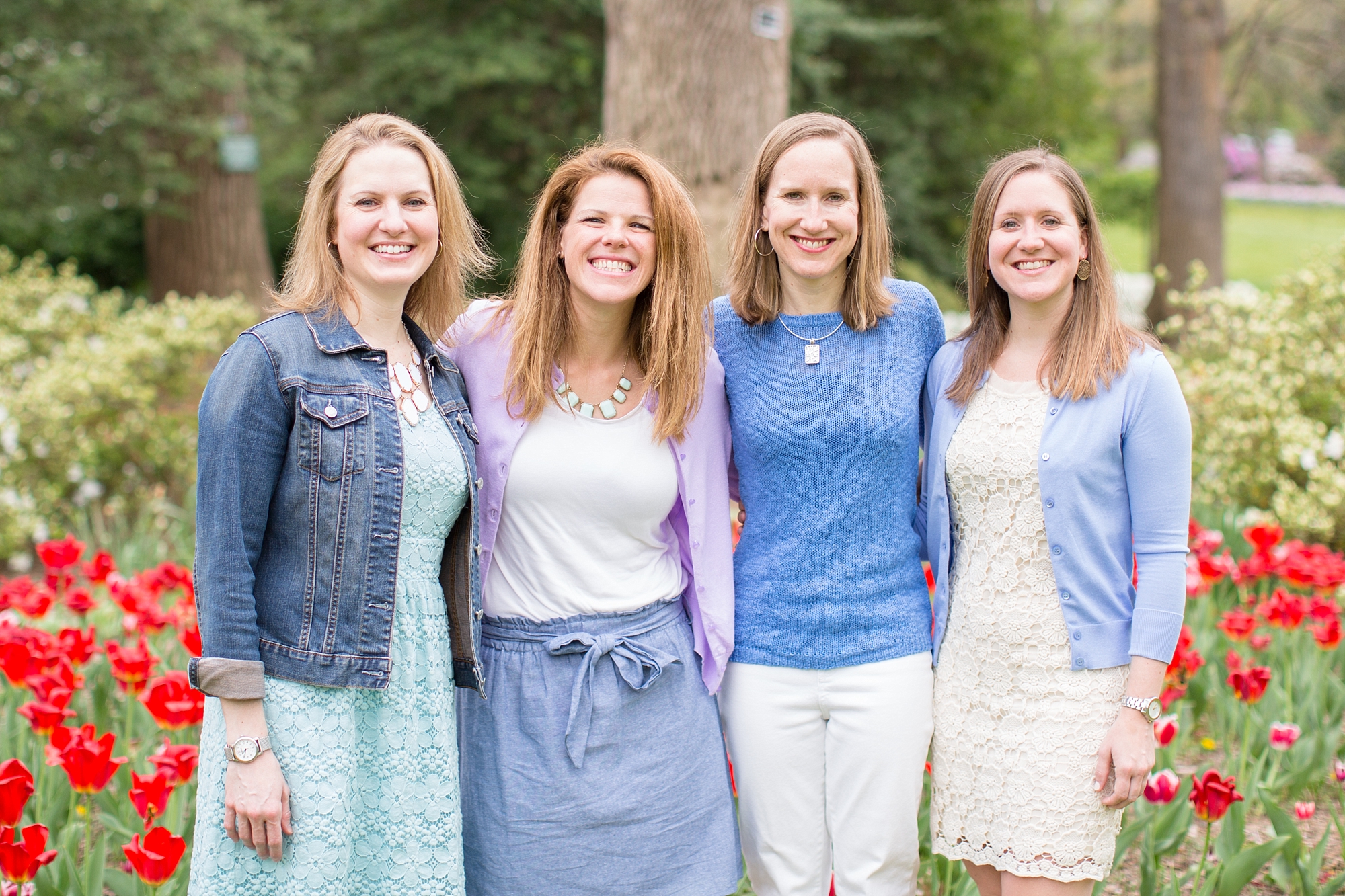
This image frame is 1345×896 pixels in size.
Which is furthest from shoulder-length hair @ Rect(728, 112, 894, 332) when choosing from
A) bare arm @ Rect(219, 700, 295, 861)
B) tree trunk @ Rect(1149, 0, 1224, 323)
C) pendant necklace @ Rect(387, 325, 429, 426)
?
tree trunk @ Rect(1149, 0, 1224, 323)

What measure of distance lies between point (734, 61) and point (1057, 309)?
285cm

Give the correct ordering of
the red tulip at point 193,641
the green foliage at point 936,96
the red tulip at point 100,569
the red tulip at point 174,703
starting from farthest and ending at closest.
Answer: the green foliage at point 936,96
the red tulip at point 100,569
the red tulip at point 193,641
the red tulip at point 174,703

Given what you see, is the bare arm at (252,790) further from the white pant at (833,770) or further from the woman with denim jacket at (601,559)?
the white pant at (833,770)

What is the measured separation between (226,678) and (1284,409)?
4.82 meters

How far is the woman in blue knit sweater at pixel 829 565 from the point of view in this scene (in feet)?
7.70

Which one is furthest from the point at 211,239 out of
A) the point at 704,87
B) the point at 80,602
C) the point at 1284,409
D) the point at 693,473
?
the point at 693,473

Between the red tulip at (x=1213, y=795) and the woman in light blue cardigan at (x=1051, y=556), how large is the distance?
36 cm

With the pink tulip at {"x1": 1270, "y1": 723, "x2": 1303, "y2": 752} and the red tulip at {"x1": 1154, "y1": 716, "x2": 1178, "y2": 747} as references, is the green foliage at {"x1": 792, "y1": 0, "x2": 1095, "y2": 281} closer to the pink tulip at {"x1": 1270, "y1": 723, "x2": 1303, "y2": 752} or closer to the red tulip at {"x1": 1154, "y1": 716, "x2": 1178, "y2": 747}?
the pink tulip at {"x1": 1270, "y1": 723, "x2": 1303, "y2": 752}

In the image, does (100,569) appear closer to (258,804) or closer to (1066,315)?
(258,804)

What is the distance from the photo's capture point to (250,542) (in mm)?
1914

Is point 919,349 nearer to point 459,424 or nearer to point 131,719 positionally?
point 459,424

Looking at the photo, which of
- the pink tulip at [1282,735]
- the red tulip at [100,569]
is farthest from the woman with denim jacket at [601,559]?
the red tulip at [100,569]

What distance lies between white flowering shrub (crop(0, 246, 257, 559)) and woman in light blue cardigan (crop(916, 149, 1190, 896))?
439 cm

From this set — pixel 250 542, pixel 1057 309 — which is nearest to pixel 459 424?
pixel 250 542
